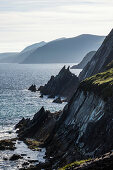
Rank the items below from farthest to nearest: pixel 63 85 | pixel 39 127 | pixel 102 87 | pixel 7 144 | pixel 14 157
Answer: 1. pixel 63 85
2. pixel 39 127
3. pixel 7 144
4. pixel 102 87
5. pixel 14 157

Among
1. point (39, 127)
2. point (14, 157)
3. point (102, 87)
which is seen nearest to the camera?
point (14, 157)

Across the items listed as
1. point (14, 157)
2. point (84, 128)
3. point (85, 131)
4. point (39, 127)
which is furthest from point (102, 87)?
point (39, 127)

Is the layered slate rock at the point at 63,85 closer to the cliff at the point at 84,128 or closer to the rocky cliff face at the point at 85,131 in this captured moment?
the cliff at the point at 84,128

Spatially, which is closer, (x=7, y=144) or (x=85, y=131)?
(x=85, y=131)

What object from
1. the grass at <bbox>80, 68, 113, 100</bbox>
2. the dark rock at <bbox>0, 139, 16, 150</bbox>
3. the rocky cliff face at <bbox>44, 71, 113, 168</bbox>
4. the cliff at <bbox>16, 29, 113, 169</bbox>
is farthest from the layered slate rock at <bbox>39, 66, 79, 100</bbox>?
the rocky cliff face at <bbox>44, 71, 113, 168</bbox>

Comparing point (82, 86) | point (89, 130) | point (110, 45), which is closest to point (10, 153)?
point (89, 130)

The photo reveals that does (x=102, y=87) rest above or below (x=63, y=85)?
above

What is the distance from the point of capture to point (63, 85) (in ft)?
504

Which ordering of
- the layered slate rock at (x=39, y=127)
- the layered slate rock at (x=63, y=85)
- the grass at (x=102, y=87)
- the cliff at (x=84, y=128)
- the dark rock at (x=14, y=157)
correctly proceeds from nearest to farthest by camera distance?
the cliff at (x=84, y=128) → the grass at (x=102, y=87) → the dark rock at (x=14, y=157) → the layered slate rock at (x=39, y=127) → the layered slate rock at (x=63, y=85)

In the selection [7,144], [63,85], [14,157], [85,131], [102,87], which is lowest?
[14,157]

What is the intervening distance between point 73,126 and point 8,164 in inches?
556

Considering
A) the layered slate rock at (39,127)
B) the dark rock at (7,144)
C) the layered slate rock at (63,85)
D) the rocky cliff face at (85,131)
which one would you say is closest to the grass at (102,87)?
the rocky cliff face at (85,131)

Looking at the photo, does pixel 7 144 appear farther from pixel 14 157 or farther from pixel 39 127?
pixel 39 127

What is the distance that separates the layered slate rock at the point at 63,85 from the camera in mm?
150850
